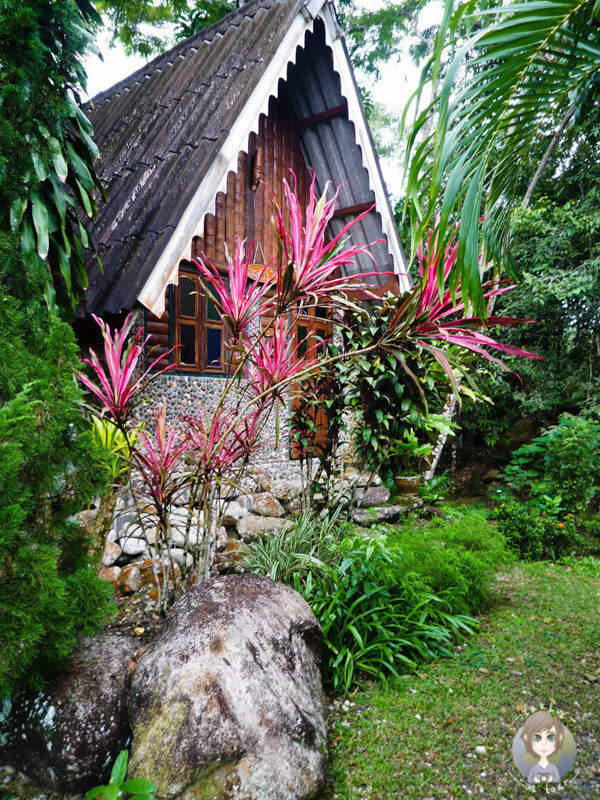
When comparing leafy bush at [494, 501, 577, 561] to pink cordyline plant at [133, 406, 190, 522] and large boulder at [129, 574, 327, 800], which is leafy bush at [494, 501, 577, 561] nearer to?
large boulder at [129, 574, 327, 800]

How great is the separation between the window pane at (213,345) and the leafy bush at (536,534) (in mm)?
3757

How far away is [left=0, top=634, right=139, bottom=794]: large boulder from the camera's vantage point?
1813mm

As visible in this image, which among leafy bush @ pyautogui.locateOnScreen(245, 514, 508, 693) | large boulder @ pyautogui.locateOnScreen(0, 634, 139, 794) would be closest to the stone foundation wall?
leafy bush @ pyautogui.locateOnScreen(245, 514, 508, 693)

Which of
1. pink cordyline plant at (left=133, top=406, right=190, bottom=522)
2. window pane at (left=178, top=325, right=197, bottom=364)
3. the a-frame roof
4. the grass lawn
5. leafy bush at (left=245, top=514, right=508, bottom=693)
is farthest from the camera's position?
window pane at (left=178, top=325, right=197, bottom=364)

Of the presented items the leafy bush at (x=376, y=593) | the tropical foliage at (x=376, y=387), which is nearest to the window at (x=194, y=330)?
the tropical foliage at (x=376, y=387)

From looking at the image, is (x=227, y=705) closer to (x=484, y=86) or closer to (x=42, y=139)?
(x=484, y=86)

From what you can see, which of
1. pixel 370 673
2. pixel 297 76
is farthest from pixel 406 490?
pixel 297 76

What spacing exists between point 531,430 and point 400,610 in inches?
253

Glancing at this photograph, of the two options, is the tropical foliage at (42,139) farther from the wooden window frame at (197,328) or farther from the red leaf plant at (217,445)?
the wooden window frame at (197,328)

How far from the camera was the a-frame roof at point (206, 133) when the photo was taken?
430 centimetres

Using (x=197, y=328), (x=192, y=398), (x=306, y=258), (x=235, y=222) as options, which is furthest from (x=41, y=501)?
(x=235, y=222)

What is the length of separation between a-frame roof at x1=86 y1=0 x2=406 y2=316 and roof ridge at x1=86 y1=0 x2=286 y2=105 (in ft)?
0.10

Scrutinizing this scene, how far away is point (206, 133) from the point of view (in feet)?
15.1

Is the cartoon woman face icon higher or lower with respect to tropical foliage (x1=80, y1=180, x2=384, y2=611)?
lower
